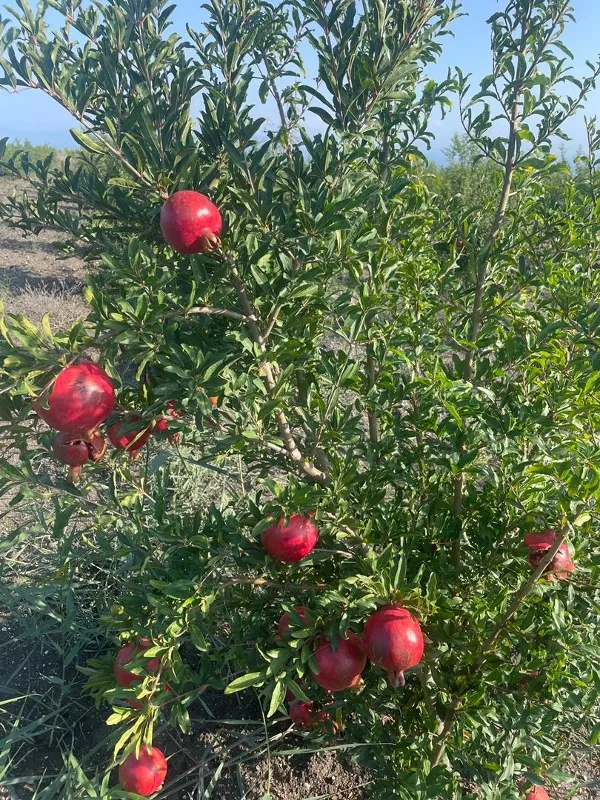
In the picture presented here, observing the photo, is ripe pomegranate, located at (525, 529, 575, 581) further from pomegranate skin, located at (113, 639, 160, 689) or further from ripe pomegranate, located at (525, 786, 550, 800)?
pomegranate skin, located at (113, 639, 160, 689)

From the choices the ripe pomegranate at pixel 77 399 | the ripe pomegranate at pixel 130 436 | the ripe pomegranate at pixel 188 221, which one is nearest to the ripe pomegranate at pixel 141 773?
the ripe pomegranate at pixel 130 436

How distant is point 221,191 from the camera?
1.12 meters

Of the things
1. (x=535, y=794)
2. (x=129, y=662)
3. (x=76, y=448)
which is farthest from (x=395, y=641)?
(x=535, y=794)

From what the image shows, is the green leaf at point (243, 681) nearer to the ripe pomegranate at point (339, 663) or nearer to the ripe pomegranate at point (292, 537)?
the ripe pomegranate at point (339, 663)

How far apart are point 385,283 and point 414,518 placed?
0.62 metres

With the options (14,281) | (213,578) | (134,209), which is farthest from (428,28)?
(14,281)

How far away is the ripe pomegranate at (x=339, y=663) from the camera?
127cm

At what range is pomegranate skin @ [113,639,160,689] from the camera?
1277mm

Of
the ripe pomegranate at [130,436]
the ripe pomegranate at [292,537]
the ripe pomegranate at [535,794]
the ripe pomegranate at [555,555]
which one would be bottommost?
the ripe pomegranate at [535,794]

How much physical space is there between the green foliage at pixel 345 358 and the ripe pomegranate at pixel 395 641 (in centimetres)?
6

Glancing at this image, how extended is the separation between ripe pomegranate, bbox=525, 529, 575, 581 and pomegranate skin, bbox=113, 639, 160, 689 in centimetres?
82

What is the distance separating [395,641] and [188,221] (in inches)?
33.7

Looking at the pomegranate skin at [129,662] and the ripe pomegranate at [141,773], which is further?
the ripe pomegranate at [141,773]

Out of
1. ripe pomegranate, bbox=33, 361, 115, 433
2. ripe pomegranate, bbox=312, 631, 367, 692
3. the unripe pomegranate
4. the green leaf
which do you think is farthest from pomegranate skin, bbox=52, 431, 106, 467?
ripe pomegranate, bbox=312, 631, 367, 692
